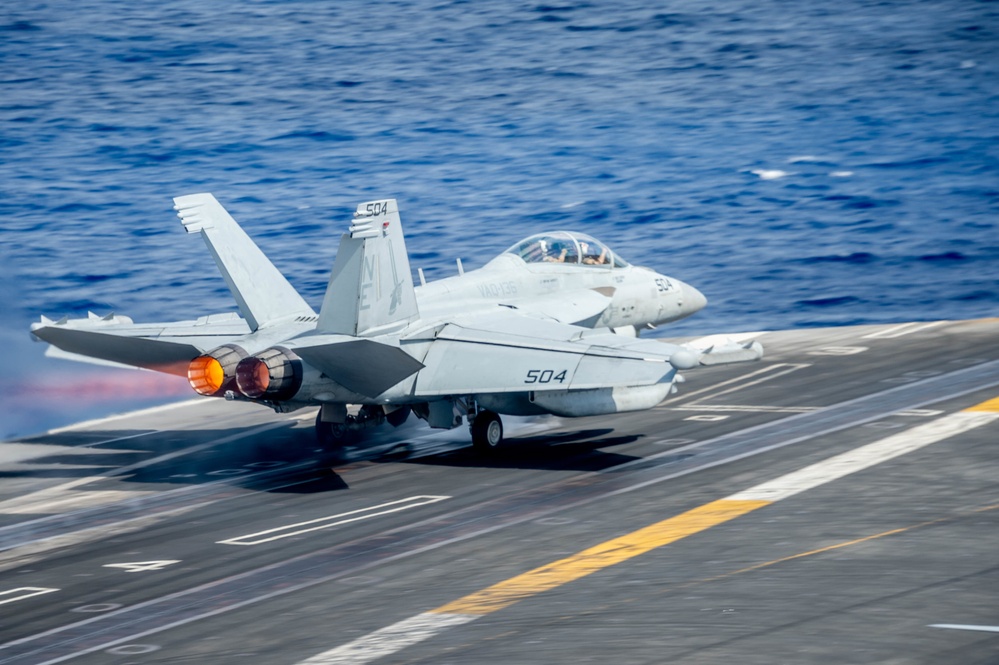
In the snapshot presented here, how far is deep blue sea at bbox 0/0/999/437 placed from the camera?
50.2m

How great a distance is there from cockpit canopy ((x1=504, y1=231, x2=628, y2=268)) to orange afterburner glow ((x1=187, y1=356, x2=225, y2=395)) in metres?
8.15

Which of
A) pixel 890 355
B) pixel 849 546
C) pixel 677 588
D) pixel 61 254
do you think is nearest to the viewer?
pixel 677 588

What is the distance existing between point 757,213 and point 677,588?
5056 centimetres

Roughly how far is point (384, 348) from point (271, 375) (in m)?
1.88

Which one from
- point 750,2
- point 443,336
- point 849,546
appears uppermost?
point 750,2

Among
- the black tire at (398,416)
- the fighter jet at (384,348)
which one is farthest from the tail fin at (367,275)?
the black tire at (398,416)

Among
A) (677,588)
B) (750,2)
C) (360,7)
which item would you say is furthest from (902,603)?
(360,7)

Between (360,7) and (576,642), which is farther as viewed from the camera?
(360,7)

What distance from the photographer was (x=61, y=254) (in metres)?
54.8

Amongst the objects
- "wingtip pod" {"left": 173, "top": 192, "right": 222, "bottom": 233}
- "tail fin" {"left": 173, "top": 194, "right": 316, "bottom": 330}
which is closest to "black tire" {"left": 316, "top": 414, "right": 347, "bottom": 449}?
"tail fin" {"left": 173, "top": 194, "right": 316, "bottom": 330}

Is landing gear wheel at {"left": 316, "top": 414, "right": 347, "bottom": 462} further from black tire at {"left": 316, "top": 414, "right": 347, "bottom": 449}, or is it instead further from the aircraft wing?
the aircraft wing

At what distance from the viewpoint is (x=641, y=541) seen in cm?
1666

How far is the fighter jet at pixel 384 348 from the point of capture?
19656 mm

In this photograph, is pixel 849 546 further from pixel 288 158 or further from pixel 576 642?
pixel 288 158
